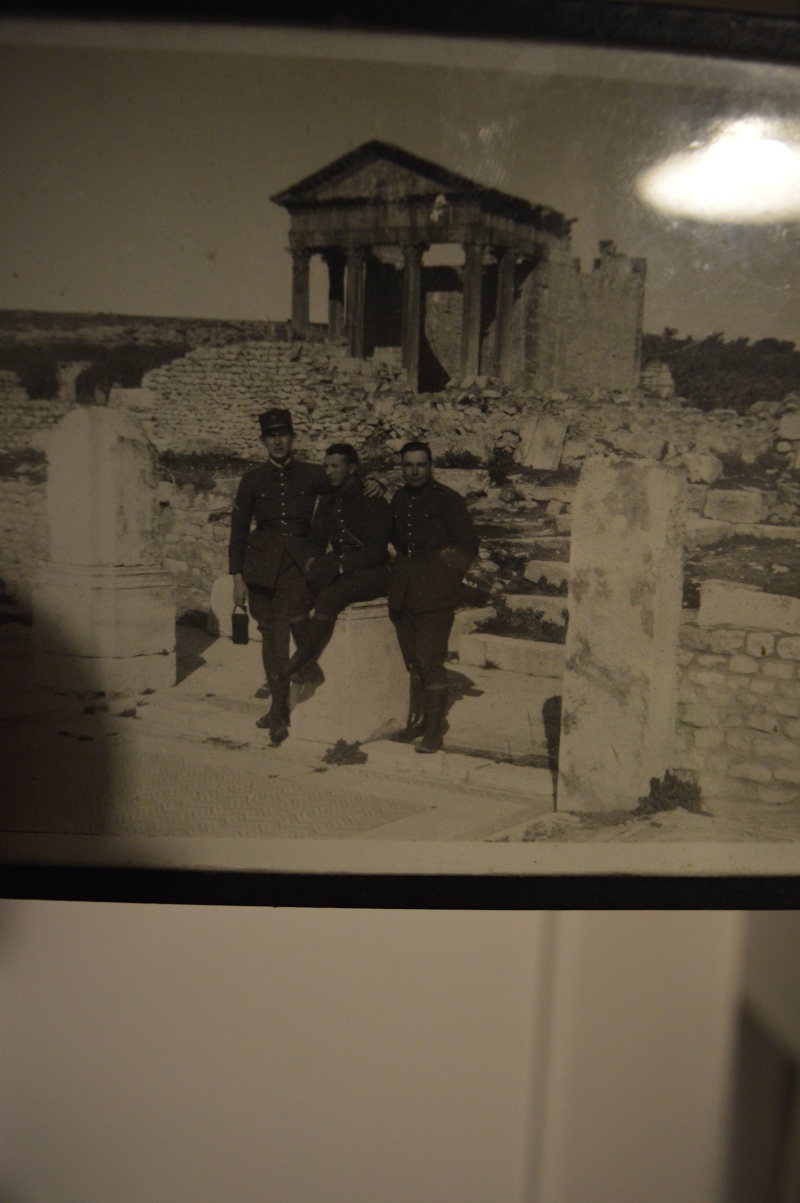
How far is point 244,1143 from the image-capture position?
1.81 meters

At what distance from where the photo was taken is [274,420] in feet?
5.37

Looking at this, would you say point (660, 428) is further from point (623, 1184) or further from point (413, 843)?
point (623, 1184)

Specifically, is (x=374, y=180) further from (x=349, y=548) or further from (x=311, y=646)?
(x=311, y=646)

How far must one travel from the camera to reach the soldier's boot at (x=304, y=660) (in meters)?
1.70

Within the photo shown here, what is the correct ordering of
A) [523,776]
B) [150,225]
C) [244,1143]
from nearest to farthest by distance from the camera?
1. [150,225]
2. [523,776]
3. [244,1143]

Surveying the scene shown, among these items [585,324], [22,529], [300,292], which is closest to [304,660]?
[22,529]

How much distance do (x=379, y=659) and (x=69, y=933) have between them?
890mm

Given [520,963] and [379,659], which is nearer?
[379,659]

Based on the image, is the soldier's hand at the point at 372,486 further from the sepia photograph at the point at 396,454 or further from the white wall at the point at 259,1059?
the white wall at the point at 259,1059

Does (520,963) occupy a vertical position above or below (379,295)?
below

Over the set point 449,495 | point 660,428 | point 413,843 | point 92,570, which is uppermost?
point 660,428

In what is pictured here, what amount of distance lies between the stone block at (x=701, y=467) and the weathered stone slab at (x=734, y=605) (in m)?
0.20

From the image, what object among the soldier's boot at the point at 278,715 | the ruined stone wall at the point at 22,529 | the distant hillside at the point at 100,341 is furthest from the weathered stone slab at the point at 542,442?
the ruined stone wall at the point at 22,529

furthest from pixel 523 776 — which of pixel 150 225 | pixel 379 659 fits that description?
pixel 150 225
